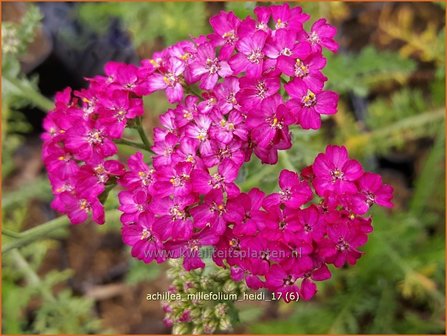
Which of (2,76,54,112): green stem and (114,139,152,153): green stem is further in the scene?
(2,76,54,112): green stem

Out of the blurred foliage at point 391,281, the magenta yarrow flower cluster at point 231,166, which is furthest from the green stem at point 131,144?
the blurred foliage at point 391,281

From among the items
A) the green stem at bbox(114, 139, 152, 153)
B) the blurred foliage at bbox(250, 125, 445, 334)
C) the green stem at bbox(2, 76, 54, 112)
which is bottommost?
the blurred foliage at bbox(250, 125, 445, 334)

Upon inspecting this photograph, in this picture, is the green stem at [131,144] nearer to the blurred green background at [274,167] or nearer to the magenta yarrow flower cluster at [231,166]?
the magenta yarrow flower cluster at [231,166]

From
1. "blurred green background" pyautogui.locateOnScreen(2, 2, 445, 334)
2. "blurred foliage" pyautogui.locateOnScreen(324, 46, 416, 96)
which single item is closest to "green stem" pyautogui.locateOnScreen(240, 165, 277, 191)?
"blurred green background" pyautogui.locateOnScreen(2, 2, 445, 334)

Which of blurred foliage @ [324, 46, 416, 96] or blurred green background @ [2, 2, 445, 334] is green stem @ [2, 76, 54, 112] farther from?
blurred foliage @ [324, 46, 416, 96]

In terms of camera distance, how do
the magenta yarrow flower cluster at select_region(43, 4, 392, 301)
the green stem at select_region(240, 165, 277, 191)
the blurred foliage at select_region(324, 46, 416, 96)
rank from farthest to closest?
1. the blurred foliage at select_region(324, 46, 416, 96)
2. the green stem at select_region(240, 165, 277, 191)
3. the magenta yarrow flower cluster at select_region(43, 4, 392, 301)

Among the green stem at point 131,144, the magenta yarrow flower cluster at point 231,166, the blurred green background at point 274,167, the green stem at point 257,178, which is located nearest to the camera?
the magenta yarrow flower cluster at point 231,166
